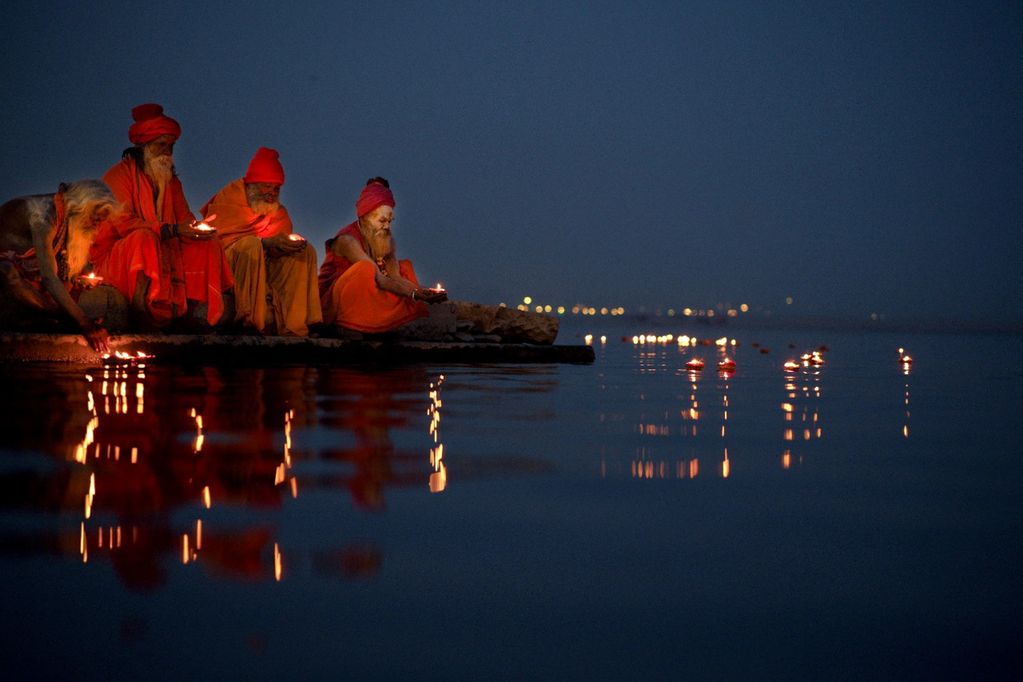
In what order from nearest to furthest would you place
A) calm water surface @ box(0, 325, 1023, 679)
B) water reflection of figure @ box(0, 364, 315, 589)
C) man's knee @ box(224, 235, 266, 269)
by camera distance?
1. calm water surface @ box(0, 325, 1023, 679)
2. water reflection of figure @ box(0, 364, 315, 589)
3. man's knee @ box(224, 235, 266, 269)

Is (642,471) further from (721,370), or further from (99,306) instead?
(721,370)

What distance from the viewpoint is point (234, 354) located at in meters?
11.0

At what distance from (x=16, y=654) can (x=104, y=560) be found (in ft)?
2.07

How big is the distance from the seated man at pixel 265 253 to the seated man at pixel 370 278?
1.32 feet

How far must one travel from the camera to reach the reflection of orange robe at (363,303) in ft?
40.6

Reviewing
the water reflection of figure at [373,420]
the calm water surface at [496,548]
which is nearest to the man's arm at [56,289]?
the water reflection of figure at [373,420]

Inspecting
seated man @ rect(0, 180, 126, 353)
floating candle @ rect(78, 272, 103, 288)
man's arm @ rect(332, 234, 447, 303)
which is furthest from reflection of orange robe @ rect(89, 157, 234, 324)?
man's arm @ rect(332, 234, 447, 303)

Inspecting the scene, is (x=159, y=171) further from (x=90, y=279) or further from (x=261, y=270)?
(x=90, y=279)

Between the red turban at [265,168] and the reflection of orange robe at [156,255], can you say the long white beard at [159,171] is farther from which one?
the red turban at [265,168]

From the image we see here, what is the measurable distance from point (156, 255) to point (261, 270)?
4.46 feet

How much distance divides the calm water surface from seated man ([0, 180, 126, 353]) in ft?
12.1

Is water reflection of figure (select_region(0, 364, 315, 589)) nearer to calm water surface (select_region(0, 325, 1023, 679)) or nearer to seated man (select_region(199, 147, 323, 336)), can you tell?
calm water surface (select_region(0, 325, 1023, 679))

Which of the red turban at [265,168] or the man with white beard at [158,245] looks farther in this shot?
the red turban at [265,168]

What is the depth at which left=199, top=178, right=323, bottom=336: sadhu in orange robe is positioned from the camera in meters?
11.6
